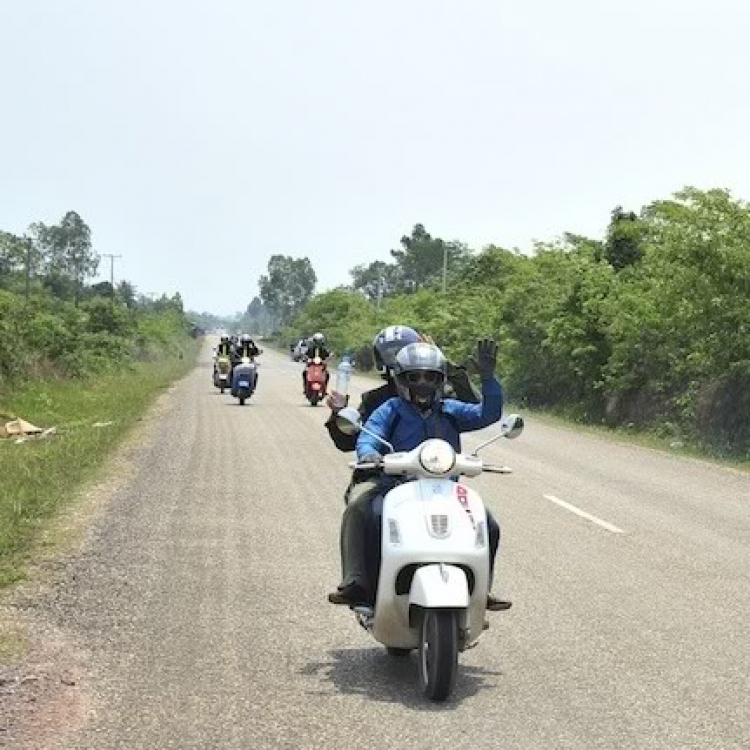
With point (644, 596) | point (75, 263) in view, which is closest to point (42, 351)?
point (644, 596)

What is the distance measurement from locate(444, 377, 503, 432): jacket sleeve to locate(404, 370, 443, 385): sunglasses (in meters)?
0.25

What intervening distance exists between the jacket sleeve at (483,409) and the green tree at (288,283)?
574 feet

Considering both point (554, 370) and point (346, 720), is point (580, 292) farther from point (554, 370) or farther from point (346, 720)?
point (346, 720)

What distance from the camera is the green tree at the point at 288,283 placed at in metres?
181

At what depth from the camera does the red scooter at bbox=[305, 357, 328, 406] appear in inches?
1107

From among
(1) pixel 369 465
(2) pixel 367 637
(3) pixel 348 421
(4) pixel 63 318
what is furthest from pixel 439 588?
(4) pixel 63 318

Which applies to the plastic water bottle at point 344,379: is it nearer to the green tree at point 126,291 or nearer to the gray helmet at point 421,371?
the gray helmet at point 421,371

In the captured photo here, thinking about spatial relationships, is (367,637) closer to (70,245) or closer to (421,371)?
(421,371)

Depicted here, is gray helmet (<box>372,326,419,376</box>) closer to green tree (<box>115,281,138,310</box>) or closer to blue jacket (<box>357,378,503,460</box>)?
blue jacket (<box>357,378,503,460</box>)

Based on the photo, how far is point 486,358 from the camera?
241 inches

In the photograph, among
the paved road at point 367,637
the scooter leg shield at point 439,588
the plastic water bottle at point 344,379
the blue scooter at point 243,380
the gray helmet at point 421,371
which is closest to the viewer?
the paved road at point 367,637

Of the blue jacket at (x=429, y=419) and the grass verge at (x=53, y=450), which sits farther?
the grass verge at (x=53, y=450)

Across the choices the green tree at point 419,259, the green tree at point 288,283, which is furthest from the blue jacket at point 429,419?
the green tree at point 288,283

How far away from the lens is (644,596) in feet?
25.5
